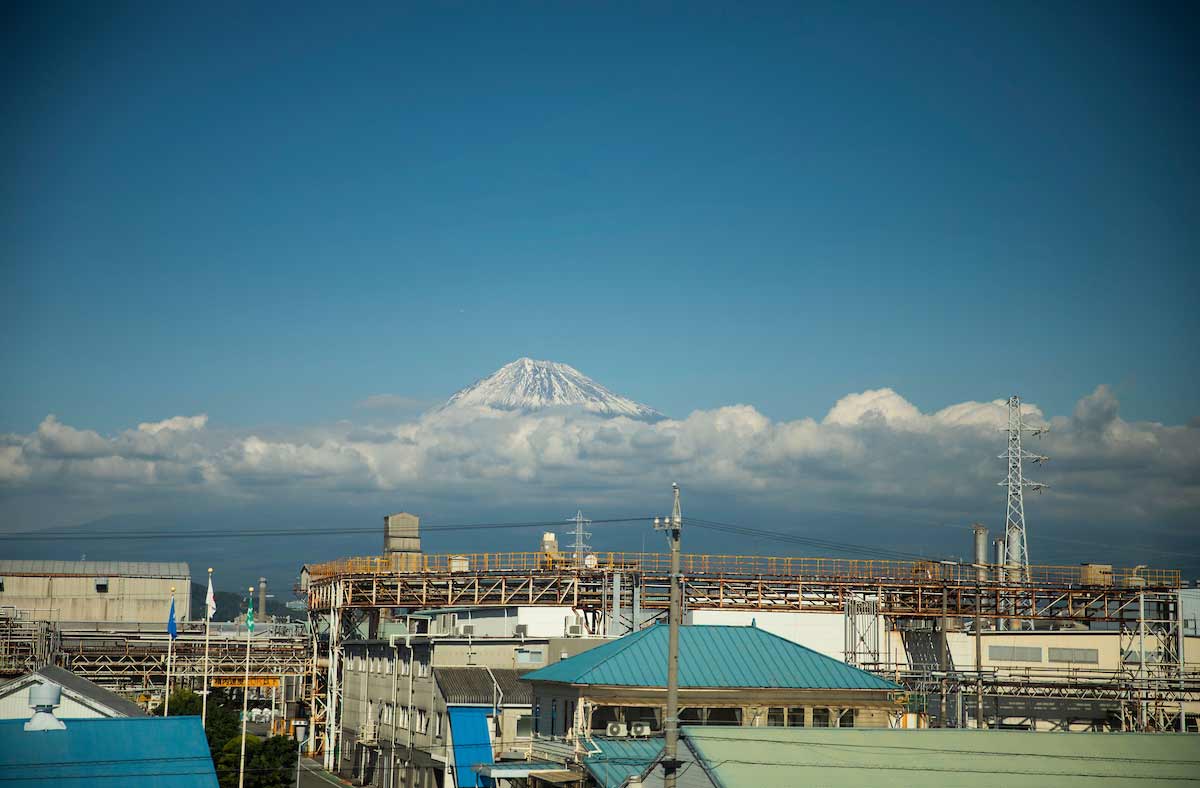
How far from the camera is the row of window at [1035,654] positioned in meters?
70.4

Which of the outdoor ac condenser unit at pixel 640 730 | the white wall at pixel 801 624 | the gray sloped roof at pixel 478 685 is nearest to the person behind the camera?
the outdoor ac condenser unit at pixel 640 730

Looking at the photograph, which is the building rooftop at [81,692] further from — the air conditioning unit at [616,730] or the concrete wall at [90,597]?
the concrete wall at [90,597]

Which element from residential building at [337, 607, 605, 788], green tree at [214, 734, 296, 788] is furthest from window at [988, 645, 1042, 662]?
green tree at [214, 734, 296, 788]

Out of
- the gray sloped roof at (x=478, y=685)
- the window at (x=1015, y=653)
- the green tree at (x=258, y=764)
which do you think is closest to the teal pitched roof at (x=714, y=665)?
the gray sloped roof at (x=478, y=685)

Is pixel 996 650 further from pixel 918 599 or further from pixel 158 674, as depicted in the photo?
pixel 158 674

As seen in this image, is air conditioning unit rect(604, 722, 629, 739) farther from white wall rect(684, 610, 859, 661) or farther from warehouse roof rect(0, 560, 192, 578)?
warehouse roof rect(0, 560, 192, 578)

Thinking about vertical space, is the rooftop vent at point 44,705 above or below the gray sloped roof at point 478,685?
above

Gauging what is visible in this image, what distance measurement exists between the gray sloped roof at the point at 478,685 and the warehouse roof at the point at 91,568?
8081cm

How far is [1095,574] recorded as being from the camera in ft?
273

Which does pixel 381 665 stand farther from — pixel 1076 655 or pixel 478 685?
pixel 1076 655

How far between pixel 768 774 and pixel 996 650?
4456 cm

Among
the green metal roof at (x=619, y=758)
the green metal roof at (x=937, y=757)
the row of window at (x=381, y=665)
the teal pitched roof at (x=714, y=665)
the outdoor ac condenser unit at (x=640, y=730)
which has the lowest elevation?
the row of window at (x=381, y=665)

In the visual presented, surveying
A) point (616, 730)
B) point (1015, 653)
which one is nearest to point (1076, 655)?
point (1015, 653)

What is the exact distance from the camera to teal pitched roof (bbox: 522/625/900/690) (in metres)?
45.4
